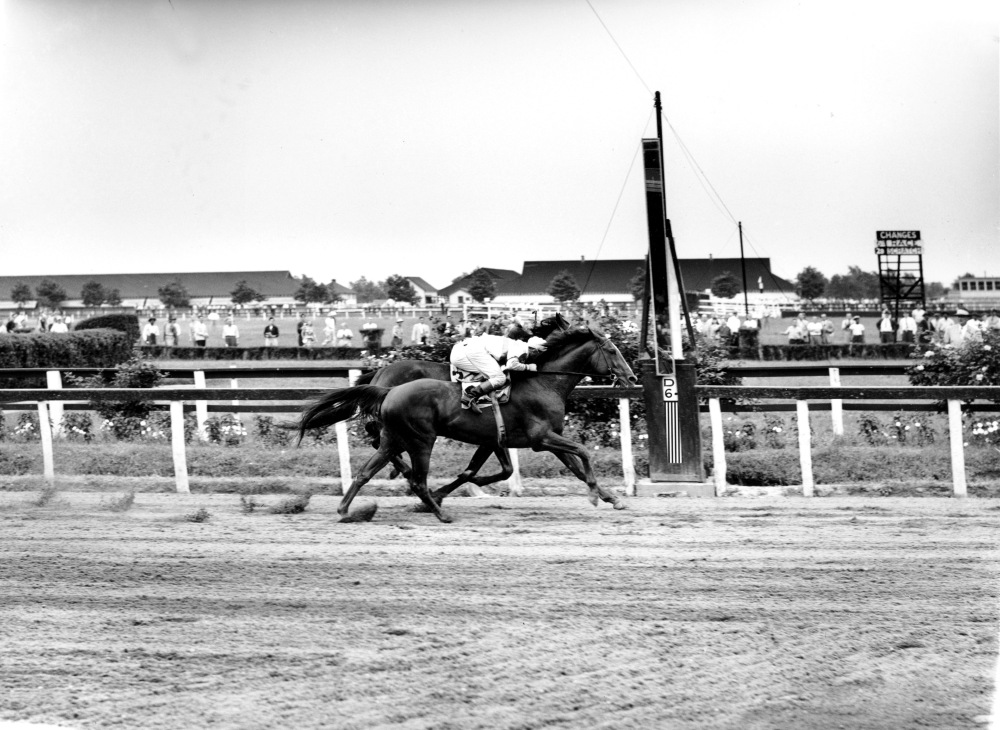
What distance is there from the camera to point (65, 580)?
7.10m

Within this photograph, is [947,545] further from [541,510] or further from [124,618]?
[124,618]

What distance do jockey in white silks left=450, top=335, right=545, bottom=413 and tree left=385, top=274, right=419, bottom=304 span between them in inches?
566

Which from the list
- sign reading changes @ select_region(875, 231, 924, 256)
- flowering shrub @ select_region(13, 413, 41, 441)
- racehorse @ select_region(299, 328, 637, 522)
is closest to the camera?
racehorse @ select_region(299, 328, 637, 522)

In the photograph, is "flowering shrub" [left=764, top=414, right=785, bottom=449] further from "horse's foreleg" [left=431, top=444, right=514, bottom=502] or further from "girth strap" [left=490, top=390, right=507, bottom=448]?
"girth strap" [left=490, top=390, right=507, bottom=448]

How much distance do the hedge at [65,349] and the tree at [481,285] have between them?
22.3 ft

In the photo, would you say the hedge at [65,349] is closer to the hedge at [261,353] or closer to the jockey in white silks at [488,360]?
the hedge at [261,353]

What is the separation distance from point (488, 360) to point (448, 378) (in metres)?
1.28

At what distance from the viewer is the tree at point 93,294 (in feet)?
64.5

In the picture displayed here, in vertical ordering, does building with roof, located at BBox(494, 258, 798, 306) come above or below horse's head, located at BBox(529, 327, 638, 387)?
above

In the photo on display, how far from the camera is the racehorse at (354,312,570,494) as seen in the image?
10031mm

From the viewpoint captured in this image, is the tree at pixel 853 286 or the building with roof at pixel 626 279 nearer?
the building with roof at pixel 626 279

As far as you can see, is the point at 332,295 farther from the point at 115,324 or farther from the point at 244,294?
the point at 115,324

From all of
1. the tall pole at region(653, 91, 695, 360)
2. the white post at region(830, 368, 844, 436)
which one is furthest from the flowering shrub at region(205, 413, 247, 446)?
the white post at region(830, 368, 844, 436)

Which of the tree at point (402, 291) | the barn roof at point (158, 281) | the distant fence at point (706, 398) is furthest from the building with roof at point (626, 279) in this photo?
the distant fence at point (706, 398)
